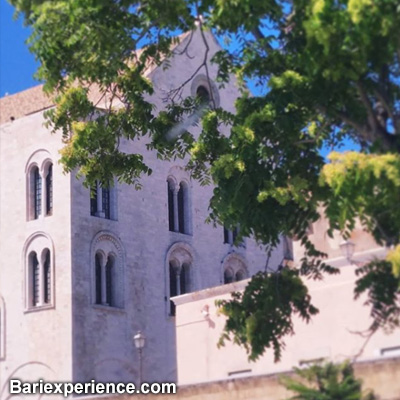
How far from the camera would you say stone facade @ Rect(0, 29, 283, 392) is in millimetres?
32125

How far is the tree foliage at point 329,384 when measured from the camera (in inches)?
596

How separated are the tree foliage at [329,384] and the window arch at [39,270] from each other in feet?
57.6

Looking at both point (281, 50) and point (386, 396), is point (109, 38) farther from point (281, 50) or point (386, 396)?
point (386, 396)

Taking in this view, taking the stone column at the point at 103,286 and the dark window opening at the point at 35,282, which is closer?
the dark window opening at the point at 35,282

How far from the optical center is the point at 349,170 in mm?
13688

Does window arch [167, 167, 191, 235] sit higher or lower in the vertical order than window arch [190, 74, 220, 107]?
lower

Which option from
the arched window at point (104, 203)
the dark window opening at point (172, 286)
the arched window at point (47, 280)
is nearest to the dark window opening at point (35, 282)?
the arched window at point (47, 280)

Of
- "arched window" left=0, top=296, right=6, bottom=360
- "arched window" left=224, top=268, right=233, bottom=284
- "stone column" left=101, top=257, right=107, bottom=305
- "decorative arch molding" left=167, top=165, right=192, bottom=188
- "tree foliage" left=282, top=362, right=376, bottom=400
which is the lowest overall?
"tree foliage" left=282, top=362, right=376, bottom=400

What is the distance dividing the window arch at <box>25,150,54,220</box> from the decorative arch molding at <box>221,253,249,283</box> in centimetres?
718

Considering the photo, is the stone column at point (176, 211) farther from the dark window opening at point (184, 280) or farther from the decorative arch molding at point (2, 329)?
the decorative arch molding at point (2, 329)

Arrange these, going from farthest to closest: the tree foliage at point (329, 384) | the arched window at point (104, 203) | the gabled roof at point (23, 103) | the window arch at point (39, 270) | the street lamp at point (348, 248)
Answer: the gabled roof at point (23, 103)
the arched window at point (104, 203)
the window arch at point (39, 270)
the street lamp at point (348, 248)
the tree foliage at point (329, 384)

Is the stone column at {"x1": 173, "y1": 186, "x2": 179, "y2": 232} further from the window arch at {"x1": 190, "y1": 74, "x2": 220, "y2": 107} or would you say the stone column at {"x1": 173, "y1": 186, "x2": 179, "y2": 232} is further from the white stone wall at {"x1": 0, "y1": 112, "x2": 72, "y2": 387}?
the white stone wall at {"x1": 0, "y1": 112, "x2": 72, "y2": 387}

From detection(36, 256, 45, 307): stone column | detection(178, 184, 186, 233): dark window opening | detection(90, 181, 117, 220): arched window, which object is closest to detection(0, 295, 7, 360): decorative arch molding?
detection(36, 256, 45, 307): stone column

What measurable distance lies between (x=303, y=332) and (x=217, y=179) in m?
3.28
